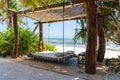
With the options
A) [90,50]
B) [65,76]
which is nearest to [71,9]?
[90,50]

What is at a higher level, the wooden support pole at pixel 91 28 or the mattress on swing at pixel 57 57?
the wooden support pole at pixel 91 28

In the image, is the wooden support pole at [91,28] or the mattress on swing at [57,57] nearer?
the wooden support pole at [91,28]

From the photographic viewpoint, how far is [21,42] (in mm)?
10492

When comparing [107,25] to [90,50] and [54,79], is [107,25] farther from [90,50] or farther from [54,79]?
[54,79]

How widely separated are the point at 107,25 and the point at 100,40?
75 centimetres

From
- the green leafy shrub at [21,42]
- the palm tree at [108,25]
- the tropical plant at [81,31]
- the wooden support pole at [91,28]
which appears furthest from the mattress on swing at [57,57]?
the green leafy shrub at [21,42]

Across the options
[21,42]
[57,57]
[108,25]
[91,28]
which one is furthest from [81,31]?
[91,28]

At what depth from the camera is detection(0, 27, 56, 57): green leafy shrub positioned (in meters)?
10.4

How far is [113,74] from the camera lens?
19.5 ft

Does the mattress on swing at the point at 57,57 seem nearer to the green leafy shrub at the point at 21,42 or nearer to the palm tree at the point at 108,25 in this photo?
the palm tree at the point at 108,25

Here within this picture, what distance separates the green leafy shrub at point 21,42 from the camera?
10359 millimetres

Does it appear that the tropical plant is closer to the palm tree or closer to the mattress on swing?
the palm tree

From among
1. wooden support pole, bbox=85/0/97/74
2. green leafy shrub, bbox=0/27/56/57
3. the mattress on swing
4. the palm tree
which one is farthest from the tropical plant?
wooden support pole, bbox=85/0/97/74

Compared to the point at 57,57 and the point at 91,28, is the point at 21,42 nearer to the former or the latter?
the point at 57,57
